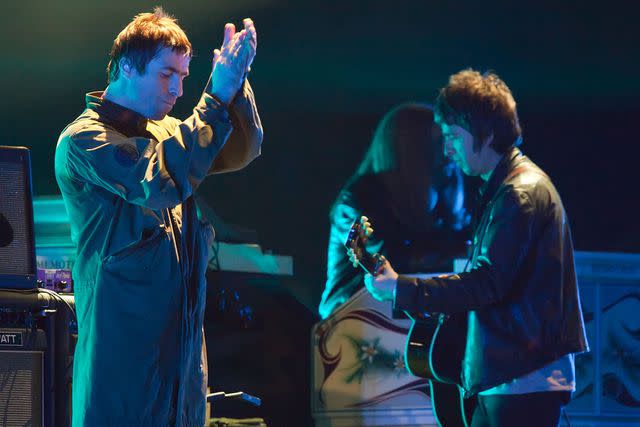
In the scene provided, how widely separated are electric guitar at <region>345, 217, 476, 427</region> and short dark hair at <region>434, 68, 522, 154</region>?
0.53 metres

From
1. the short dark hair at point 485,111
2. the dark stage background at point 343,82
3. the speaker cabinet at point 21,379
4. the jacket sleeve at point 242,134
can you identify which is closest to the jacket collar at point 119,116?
the jacket sleeve at point 242,134

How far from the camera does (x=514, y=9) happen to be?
515cm

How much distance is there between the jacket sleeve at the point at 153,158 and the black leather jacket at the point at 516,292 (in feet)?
3.13

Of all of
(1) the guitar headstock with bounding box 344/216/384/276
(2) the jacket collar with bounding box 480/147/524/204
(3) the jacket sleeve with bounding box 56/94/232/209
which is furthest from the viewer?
(1) the guitar headstock with bounding box 344/216/384/276

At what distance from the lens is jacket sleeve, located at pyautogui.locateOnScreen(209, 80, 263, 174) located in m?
2.24

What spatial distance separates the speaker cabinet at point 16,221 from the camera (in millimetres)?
2836

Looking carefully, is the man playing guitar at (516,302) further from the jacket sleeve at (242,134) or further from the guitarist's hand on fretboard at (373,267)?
the jacket sleeve at (242,134)

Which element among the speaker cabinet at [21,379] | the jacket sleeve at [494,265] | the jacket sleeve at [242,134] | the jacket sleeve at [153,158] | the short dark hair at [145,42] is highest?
the short dark hair at [145,42]

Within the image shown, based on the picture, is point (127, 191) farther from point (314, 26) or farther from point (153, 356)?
point (314, 26)

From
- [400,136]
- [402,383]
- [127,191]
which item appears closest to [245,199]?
[400,136]

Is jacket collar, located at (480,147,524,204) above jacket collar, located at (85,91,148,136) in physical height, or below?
below

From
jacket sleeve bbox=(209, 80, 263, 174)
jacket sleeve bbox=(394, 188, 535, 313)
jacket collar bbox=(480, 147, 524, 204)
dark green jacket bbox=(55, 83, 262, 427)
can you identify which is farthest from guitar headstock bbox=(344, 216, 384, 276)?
dark green jacket bbox=(55, 83, 262, 427)

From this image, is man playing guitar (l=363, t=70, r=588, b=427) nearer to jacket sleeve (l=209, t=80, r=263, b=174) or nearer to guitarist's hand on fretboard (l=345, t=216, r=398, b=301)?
guitarist's hand on fretboard (l=345, t=216, r=398, b=301)

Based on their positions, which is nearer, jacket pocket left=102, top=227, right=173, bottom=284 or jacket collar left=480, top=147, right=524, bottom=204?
jacket pocket left=102, top=227, right=173, bottom=284
